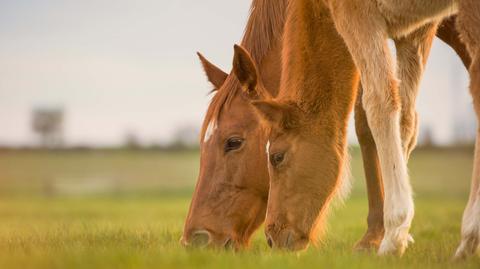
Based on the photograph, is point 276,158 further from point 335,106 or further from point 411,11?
point 411,11

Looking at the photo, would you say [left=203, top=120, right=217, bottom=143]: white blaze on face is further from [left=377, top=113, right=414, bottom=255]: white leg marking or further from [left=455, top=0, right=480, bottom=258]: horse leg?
[left=455, top=0, right=480, bottom=258]: horse leg

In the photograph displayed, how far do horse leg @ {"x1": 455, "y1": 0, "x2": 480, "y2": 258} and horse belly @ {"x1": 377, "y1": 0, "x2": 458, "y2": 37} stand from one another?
0.36 m

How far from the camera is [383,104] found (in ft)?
19.2

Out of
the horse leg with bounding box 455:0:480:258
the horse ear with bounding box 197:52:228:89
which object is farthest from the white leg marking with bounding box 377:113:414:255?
the horse ear with bounding box 197:52:228:89

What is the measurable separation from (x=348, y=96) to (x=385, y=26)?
0.96 meters

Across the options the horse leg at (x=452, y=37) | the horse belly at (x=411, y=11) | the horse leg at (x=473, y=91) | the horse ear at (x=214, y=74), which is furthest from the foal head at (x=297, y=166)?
Result: the horse leg at (x=452, y=37)

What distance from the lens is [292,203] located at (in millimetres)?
6445

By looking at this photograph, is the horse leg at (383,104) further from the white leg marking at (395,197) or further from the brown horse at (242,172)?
the brown horse at (242,172)

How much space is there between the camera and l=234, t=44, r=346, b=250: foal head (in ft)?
21.0

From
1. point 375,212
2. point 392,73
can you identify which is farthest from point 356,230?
point 392,73

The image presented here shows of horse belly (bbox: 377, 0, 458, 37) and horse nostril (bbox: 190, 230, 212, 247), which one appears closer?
horse belly (bbox: 377, 0, 458, 37)

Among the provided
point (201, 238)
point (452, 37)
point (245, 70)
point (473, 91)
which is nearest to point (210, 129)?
point (245, 70)

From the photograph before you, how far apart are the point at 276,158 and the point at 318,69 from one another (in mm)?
971

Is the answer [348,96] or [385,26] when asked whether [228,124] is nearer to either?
[348,96]
